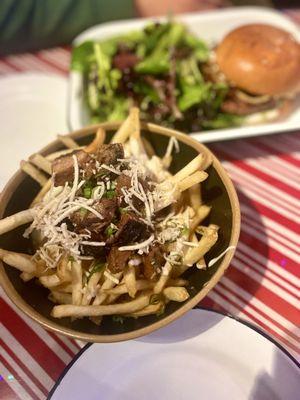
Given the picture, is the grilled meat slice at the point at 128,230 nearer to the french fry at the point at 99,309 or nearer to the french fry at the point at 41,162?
the french fry at the point at 99,309

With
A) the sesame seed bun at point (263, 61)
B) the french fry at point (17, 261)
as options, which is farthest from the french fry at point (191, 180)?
the sesame seed bun at point (263, 61)

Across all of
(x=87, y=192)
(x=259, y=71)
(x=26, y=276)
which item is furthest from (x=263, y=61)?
(x=26, y=276)

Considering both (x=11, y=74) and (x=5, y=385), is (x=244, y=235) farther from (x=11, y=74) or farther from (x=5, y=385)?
(x=11, y=74)

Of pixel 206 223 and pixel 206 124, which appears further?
pixel 206 124

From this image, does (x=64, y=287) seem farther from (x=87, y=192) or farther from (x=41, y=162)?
(x=41, y=162)

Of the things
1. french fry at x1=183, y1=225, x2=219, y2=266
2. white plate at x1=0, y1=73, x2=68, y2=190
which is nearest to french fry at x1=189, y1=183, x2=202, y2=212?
french fry at x1=183, y1=225, x2=219, y2=266

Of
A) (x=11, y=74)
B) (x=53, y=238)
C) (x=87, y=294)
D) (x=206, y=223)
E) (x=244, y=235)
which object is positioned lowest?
(x=244, y=235)

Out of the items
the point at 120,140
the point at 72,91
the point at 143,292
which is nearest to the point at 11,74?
the point at 72,91
